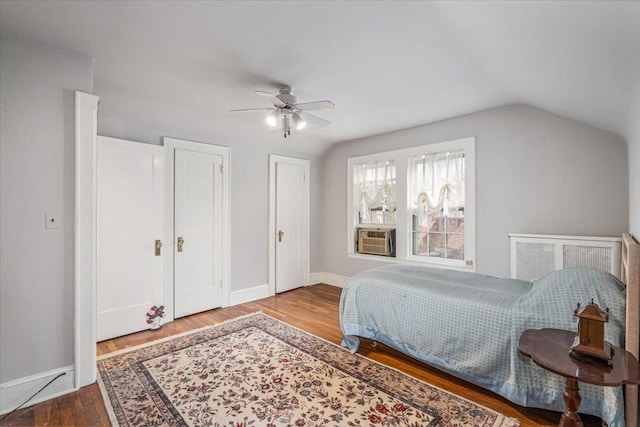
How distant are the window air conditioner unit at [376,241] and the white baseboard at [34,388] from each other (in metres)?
3.80

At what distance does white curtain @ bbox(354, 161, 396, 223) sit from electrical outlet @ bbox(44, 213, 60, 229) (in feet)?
12.7

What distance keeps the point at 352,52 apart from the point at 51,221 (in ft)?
8.47

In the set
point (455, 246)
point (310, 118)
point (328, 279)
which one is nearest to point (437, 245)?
point (455, 246)

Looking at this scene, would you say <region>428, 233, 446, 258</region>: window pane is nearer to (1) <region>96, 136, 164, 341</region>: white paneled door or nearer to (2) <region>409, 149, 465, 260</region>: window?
(2) <region>409, 149, 465, 260</region>: window

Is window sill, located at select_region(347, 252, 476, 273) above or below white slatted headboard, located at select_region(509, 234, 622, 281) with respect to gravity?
below

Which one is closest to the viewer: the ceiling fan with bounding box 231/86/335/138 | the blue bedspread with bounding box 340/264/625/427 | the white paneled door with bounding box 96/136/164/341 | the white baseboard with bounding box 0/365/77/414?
the blue bedspread with bounding box 340/264/625/427

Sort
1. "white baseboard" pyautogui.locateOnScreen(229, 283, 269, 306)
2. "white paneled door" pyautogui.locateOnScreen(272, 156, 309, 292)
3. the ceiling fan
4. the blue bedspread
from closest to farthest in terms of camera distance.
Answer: the blue bedspread, the ceiling fan, "white baseboard" pyautogui.locateOnScreen(229, 283, 269, 306), "white paneled door" pyautogui.locateOnScreen(272, 156, 309, 292)

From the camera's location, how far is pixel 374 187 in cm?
485

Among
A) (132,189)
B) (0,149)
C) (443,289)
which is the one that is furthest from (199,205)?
(443,289)

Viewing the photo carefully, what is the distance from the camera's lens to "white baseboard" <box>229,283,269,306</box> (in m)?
4.28

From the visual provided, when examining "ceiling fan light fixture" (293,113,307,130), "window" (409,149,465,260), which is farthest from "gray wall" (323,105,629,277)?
"ceiling fan light fixture" (293,113,307,130)

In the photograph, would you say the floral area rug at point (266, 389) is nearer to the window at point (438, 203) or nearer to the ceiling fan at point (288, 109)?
the window at point (438, 203)

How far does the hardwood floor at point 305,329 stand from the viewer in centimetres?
192

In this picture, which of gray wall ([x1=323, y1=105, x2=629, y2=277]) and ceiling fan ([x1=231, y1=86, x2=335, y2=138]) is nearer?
ceiling fan ([x1=231, y1=86, x2=335, y2=138])
